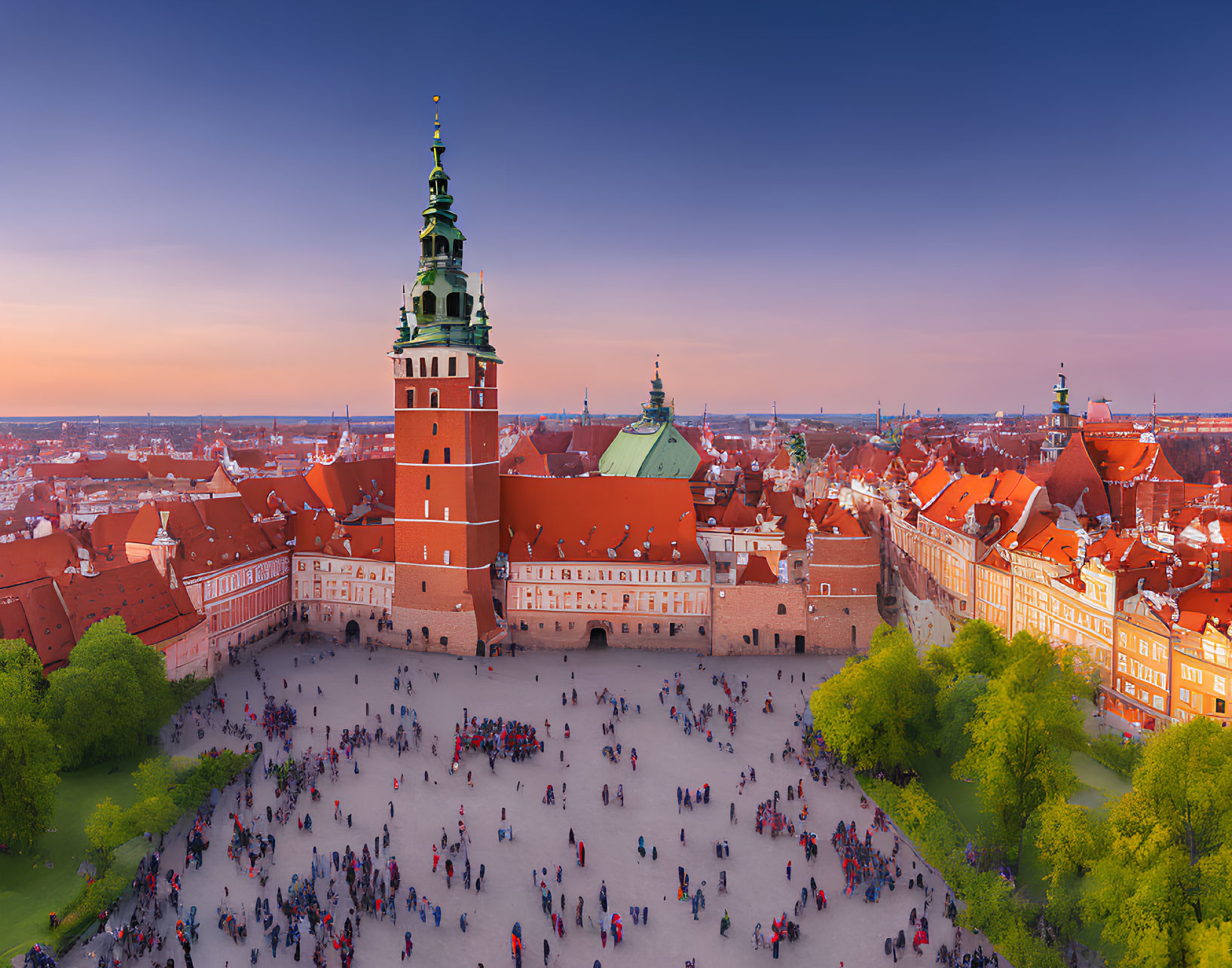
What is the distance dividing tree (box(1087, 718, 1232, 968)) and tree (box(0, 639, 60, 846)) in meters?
32.8

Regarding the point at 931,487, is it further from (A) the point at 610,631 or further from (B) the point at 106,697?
(B) the point at 106,697

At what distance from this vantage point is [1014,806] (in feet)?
90.5

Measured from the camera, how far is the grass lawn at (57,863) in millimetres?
24234

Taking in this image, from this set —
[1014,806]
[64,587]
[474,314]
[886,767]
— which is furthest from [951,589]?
[64,587]

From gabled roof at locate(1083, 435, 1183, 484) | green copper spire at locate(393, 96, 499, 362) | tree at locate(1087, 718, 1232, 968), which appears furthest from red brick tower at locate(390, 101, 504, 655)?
gabled roof at locate(1083, 435, 1183, 484)

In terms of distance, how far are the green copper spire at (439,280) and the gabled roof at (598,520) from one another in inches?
412

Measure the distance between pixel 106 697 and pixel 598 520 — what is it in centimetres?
2991

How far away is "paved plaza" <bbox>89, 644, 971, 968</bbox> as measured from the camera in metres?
24.4

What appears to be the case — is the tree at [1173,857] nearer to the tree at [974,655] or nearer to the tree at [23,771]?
the tree at [974,655]

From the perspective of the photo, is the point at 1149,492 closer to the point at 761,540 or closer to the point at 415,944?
the point at 761,540

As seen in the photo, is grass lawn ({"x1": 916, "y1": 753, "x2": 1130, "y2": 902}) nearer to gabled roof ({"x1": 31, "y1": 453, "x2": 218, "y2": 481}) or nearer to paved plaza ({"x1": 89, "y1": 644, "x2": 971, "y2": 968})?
paved plaza ({"x1": 89, "y1": 644, "x2": 971, "y2": 968})

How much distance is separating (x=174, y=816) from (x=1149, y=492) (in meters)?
64.2

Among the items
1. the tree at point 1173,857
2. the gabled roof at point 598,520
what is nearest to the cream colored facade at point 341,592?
the gabled roof at point 598,520

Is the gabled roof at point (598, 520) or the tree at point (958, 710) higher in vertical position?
the gabled roof at point (598, 520)
